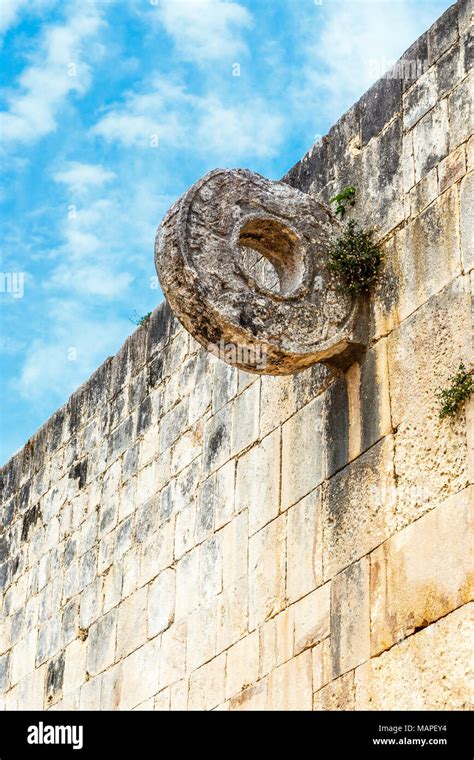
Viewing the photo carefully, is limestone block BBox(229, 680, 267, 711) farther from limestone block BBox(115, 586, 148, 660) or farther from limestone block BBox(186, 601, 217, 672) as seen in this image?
limestone block BBox(115, 586, 148, 660)

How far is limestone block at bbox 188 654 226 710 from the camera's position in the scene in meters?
6.77

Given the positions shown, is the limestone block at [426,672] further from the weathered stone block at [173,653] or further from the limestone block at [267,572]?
the weathered stone block at [173,653]

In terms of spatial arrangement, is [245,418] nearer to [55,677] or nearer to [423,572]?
[423,572]

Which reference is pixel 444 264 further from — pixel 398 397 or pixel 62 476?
pixel 62 476

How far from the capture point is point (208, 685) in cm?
689

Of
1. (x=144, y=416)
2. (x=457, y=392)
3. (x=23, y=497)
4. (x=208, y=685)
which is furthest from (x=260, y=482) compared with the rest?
(x=23, y=497)

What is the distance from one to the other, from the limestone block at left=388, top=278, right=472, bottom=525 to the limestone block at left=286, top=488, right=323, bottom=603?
67 cm

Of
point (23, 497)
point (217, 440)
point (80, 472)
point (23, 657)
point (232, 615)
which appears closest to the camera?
point (232, 615)

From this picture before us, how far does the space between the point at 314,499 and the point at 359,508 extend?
44 cm

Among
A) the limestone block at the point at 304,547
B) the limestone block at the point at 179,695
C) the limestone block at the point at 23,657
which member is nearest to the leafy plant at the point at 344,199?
the limestone block at the point at 304,547

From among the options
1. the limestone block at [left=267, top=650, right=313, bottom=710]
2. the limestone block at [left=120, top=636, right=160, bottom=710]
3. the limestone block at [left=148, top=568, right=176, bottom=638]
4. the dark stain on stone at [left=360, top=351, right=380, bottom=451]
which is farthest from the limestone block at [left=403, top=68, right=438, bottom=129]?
the limestone block at [left=120, top=636, right=160, bottom=710]

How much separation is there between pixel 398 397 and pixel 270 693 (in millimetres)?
1551

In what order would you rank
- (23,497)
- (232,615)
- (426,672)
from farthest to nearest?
(23,497) → (232,615) → (426,672)
